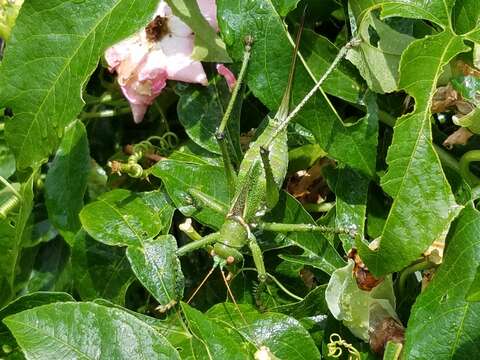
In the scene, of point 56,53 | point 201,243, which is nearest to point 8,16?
point 56,53

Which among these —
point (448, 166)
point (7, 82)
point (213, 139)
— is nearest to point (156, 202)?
point (213, 139)

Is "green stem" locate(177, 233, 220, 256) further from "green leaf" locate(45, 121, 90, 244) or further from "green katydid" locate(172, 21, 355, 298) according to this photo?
"green leaf" locate(45, 121, 90, 244)

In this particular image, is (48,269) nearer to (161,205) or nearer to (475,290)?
(161,205)

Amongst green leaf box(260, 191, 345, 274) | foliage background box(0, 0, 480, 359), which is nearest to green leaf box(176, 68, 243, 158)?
foliage background box(0, 0, 480, 359)

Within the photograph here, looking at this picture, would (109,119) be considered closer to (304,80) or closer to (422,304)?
(304,80)

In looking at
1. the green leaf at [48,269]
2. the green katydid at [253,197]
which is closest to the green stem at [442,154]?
the green katydid at [253,197]

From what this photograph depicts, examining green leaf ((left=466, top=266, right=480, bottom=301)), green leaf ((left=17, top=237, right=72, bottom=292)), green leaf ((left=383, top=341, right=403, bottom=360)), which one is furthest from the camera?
green leaf ((left=17, top=237, right=72, bottom=292))
